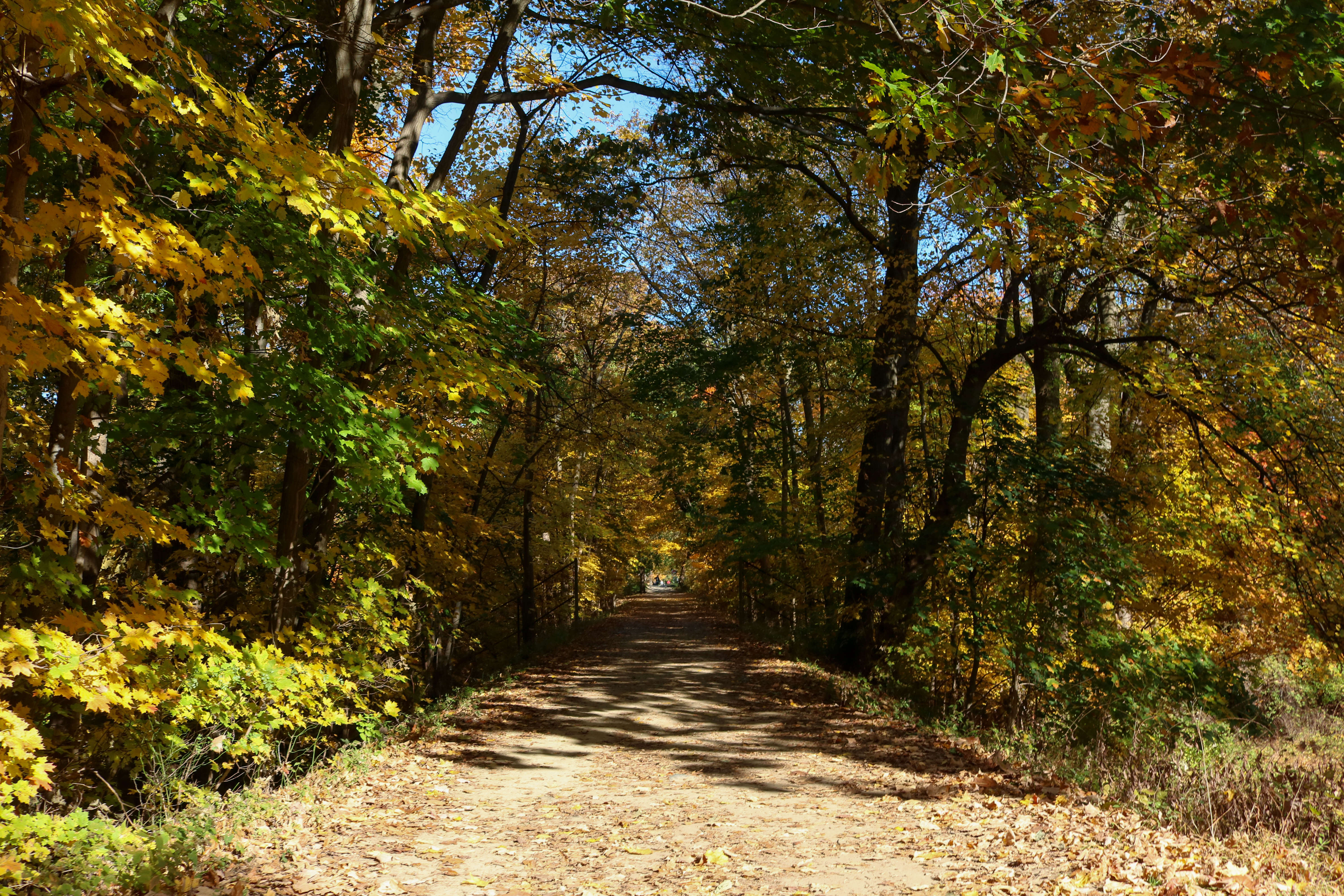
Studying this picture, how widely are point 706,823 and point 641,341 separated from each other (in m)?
13.4

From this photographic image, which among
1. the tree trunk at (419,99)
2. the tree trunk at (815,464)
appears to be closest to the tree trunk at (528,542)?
the tree trunk at (815,464)

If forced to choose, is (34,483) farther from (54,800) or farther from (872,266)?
(872,266)

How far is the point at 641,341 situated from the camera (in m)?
18.0

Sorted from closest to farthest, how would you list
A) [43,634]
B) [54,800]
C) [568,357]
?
[43,634] → [54,800] → [568,357]

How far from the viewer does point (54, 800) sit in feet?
14.5

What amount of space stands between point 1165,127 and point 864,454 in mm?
8042

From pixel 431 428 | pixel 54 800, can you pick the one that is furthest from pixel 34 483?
pixel 431 428

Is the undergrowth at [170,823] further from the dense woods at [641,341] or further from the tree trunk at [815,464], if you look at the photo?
the tree trunk at [815,464]

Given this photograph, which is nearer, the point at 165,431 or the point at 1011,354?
the point at 165,431

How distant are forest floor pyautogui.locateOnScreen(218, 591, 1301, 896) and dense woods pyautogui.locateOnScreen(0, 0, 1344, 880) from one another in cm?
113

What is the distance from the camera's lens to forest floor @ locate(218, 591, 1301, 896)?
A: 430 cm

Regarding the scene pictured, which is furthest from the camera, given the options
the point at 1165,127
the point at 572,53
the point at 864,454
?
the point at 864,454

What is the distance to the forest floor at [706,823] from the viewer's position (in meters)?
4.30

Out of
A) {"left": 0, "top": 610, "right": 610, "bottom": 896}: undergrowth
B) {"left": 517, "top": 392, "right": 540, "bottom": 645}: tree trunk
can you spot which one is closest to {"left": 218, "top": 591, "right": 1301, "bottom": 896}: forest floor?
{"left": 0, "top": 610, "right": 610, "bottom": 896}: undergrowth
